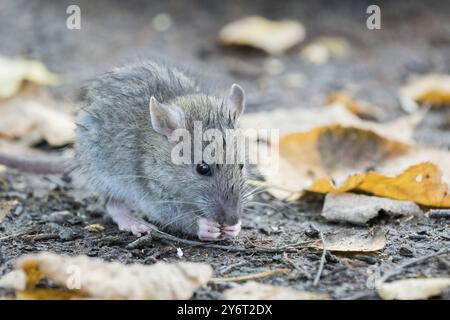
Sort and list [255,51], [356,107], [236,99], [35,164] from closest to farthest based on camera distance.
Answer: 1. [236,99]
2. [35,164]
3. [356,107]
4. [255,51]

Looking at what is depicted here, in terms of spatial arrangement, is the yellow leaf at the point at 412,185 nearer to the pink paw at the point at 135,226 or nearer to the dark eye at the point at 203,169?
the dark eye at the point at 203,169

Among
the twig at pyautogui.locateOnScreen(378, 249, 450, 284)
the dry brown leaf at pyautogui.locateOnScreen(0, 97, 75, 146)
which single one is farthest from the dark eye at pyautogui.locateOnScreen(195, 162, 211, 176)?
the dry brown leaf at pyautogui.locateOnScreen(0, 97, 75, 146)

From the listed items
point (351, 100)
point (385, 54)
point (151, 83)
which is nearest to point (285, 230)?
point (151, 83)

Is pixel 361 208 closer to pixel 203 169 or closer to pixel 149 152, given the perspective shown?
pixel 203 169

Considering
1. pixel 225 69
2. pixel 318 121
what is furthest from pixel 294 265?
pixel 225 69

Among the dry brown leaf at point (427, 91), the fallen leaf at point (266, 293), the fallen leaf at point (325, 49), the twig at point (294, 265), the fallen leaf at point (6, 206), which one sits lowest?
the fallen leaf at point (266, 293)

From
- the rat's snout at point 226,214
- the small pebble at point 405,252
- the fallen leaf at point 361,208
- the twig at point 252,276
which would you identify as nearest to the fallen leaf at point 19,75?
the rat's snout at point 226,214
